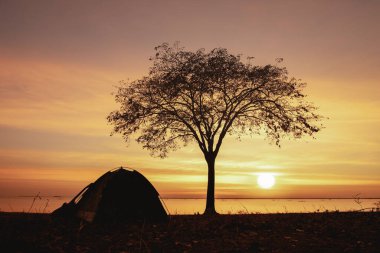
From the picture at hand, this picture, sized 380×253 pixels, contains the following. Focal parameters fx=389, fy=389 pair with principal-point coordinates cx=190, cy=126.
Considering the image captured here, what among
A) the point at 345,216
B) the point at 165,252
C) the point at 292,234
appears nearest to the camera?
the point at 165,252

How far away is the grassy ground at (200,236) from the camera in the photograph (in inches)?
485

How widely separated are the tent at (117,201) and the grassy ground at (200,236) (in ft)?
2.33

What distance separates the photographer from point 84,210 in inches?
684

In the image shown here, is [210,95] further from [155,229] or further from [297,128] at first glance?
[155,229]

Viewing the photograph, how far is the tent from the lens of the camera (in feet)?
56.3

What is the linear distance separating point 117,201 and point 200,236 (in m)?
4.96

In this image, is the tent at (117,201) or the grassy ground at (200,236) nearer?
the grassy ground at (200,236)

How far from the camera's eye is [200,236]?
14156 mm

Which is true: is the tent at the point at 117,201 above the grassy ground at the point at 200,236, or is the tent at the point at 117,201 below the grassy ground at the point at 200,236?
above

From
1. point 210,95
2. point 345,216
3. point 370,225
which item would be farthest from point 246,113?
point 370,225

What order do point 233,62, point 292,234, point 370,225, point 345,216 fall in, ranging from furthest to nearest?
point 233,62 → point 345,216 → point 370,225 → point 292,234

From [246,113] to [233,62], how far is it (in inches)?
163

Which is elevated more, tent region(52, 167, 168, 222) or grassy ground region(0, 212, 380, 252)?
tent region(52, 167, 168, 222)

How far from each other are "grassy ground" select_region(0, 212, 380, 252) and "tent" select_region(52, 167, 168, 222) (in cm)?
71
